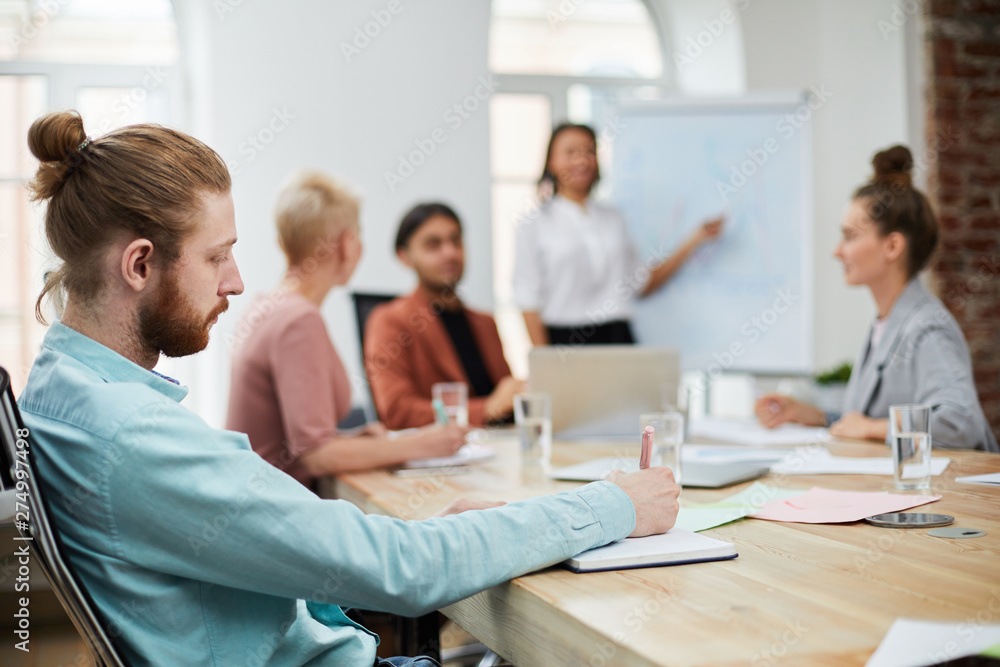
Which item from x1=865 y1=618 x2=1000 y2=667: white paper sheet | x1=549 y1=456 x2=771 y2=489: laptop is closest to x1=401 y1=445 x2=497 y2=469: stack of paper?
x1=549 y1=456 x2=771 y2=489: laptop

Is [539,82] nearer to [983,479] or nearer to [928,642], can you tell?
[983,479]

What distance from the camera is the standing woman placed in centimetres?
346

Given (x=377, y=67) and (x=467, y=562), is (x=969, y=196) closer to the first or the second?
(x=377, y=67)

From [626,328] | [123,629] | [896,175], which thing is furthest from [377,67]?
[123,629]

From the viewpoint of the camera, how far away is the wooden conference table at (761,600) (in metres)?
0.73

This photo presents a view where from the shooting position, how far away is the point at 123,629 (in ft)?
2.65

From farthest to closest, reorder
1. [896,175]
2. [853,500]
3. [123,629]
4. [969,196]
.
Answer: [969,196]
[896,175]
[853,500]
[123,629]

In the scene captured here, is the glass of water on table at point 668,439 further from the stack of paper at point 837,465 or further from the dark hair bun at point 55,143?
the dark hair bun at point 55,143

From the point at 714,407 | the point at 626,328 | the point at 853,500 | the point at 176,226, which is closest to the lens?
the point at 176,226

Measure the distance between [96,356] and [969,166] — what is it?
4032mm

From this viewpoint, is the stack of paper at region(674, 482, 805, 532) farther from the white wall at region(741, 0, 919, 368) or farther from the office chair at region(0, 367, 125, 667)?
the white wall at region(741, 0, 919, 368)

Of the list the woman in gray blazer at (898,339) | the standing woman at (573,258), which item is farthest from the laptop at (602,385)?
the standing woman at (573,258)

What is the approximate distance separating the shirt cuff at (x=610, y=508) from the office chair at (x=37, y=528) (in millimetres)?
501

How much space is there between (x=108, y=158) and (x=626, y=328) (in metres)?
2.94
